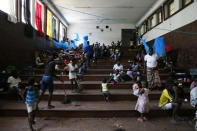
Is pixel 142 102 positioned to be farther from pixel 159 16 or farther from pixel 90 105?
pixel 159 16

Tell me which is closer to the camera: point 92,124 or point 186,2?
point 92,124

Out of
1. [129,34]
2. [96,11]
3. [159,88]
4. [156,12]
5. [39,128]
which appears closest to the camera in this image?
[39,128]

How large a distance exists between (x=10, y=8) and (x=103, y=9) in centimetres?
766

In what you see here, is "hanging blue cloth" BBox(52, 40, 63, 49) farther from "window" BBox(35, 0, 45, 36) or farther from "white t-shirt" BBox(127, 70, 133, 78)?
"white t-shirt" BBox(127, 70, 133, 78)

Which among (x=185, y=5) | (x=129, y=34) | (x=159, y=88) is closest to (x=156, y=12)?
(x=185, y=5)

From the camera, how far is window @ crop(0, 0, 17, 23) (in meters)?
6.45

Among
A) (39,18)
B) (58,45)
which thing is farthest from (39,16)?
(58,45)

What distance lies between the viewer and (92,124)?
159 inches

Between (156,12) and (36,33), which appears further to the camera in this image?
(156,12)

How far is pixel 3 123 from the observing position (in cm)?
407

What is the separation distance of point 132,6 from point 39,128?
36.7 ft

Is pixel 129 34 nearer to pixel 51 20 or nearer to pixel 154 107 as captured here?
pixel 51 20

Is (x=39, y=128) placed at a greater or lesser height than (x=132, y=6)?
lesser

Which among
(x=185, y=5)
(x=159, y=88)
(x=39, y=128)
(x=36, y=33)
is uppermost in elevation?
(x=185, y=5)
